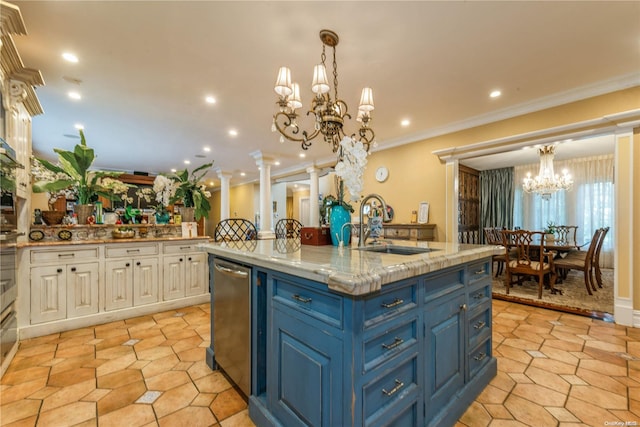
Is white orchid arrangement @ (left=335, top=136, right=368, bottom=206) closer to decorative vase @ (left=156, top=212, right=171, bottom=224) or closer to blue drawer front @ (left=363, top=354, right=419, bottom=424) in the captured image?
blue drawer front @ (left=363, top=354, right=419, bottom=424)

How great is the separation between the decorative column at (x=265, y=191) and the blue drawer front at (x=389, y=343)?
5.14 m

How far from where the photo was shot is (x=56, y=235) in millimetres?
2883

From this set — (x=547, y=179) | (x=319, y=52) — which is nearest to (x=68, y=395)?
(x=319, y=52)

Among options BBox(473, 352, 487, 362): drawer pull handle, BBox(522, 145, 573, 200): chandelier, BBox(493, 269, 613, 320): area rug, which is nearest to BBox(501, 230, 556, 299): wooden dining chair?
BBox(493, 269, 613, 320): area rug

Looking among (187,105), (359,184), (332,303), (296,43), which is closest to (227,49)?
(296,43)

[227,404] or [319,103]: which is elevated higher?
[319,103]

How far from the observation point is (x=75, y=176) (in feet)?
9.45

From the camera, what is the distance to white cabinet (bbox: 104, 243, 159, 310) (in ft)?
9.68

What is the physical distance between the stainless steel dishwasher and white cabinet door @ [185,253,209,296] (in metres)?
1.72

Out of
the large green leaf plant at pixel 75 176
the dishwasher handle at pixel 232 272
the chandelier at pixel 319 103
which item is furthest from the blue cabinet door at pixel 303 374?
the large green leaf plant at pixel 75 176

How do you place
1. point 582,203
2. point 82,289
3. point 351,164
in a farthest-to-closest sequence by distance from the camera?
point 582,203
point 82,289
point 351,164

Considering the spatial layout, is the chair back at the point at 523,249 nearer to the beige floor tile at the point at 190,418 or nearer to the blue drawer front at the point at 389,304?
the blue drawer front at the point at 389,304

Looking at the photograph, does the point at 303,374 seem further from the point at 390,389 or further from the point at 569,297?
the point at 569,297

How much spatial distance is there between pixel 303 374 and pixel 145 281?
2.79 meters
